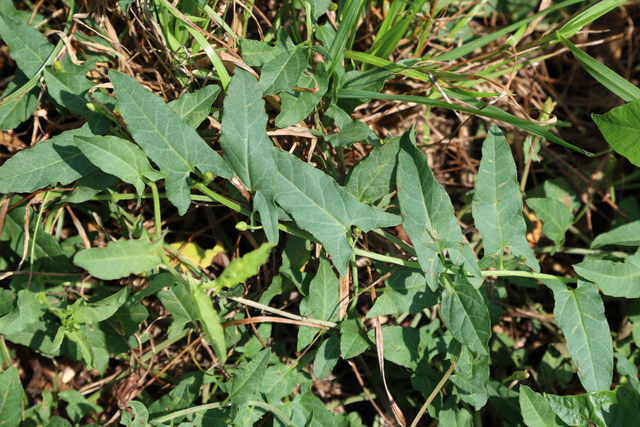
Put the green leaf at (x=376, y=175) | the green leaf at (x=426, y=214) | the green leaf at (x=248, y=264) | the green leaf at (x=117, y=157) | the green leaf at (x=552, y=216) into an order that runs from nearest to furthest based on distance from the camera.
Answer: the green leaf at (x=248, y=264), the green leaf at (x=117, y=157), the green leaf at (x=426, y=214), the green leaf at (x=376, y=175), the green leaf at (x=552, y=216)

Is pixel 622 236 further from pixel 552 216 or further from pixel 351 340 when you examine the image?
pixel 351 340

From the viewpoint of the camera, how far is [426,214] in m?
1.69

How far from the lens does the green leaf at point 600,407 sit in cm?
177

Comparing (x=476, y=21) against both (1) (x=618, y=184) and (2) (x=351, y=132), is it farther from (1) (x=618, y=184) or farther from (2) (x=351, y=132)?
(2) (x=351, y=132)

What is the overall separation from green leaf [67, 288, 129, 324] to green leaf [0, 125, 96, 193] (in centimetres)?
46

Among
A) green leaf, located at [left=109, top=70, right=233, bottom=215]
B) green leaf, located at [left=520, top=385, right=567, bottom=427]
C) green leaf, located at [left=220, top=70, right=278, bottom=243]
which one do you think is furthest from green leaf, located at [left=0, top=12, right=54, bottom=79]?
green leaf, located at [left=520, top=385, right=567, bottom=427]

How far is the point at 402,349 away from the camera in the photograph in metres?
1.92

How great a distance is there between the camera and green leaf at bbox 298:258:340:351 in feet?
6.07

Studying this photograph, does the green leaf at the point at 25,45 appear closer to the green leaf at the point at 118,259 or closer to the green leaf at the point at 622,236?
the green leaf at the point at 118,259

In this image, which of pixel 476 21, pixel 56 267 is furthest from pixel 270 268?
pixel 476 21

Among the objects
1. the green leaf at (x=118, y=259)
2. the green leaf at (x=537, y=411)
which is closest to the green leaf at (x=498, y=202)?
the green leaf at (x=537, y=411)

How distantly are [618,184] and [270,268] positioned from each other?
1974mm

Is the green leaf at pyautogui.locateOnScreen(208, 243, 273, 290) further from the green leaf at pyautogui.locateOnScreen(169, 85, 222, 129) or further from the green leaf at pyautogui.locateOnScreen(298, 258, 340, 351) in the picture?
the green leaf at pyautogui.locateOnScreen(169, 85, 222, 129)

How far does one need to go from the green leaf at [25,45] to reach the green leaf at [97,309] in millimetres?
972
